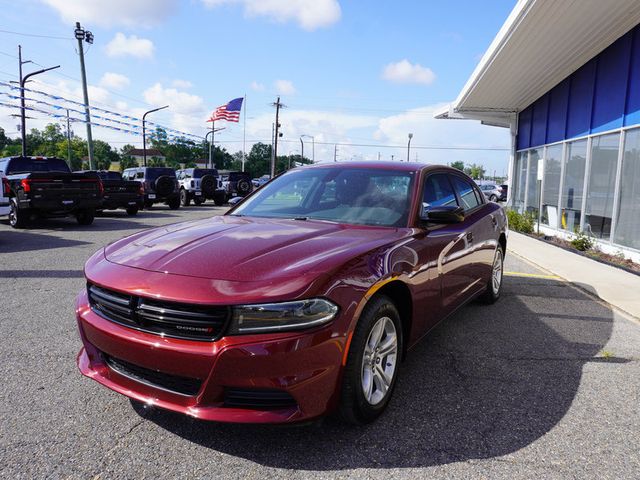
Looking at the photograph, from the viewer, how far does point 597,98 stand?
10.8m

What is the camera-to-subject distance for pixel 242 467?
2244 millimetres

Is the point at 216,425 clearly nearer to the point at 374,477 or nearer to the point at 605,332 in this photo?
the point at 374,477

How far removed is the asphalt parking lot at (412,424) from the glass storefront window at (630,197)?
17.3ft

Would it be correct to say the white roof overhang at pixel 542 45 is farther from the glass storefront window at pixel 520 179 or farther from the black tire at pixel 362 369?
the black tire at pixel 362 369

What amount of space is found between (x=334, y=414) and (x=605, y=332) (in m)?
3.43

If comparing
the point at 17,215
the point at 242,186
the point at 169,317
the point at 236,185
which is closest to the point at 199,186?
the point at 242,186

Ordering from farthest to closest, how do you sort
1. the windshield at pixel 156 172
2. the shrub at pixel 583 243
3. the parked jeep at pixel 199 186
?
the parked jeep at pixel 199 186 < the windshield at pixel 156 172 < the shrub at pixel 583 243

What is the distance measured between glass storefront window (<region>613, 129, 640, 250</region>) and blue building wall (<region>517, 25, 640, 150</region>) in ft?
1.50

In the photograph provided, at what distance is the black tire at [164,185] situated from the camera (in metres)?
19.9

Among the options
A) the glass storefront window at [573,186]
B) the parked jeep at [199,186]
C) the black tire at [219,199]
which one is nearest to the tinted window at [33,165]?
the parked jeep at [199,186]

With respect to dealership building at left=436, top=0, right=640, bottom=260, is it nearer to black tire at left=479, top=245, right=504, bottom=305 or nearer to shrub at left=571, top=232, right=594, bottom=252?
shrub at left=571, top=232, right=594, bottom=252

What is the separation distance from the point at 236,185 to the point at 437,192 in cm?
2486

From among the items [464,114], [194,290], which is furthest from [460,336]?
[464,114]

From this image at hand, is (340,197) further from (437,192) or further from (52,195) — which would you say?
(52,195)
